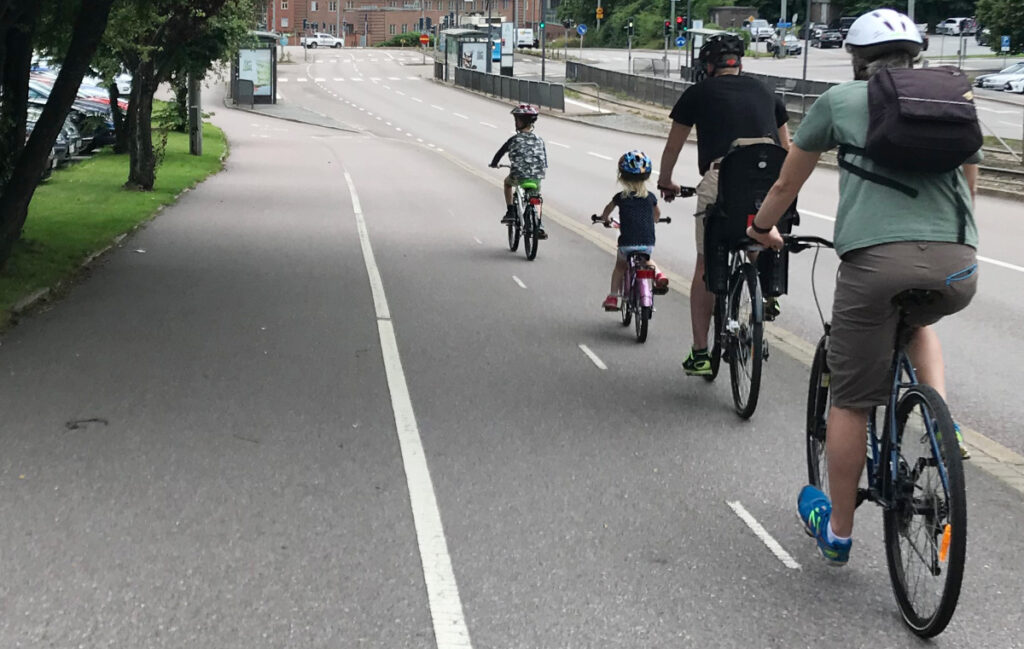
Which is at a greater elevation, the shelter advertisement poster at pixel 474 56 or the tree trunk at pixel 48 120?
the shelter advertisement poster at pixel 474 56

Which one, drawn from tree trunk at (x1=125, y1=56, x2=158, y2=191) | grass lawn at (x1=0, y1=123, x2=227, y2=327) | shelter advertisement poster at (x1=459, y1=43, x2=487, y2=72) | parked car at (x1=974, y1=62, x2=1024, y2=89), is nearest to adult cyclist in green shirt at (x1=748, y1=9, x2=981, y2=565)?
grass lawn at (x1=0, y1=123, x2=227, y2=327)

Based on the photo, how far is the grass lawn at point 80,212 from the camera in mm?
11672

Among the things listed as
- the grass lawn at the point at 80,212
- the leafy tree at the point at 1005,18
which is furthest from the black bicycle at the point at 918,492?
the leafy tree at the point at 1005,18

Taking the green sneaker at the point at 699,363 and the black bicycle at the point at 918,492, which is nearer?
the black bicycle at the point at 918,492

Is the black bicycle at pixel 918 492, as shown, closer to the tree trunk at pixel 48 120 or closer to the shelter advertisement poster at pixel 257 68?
the tree trunk at pixel 48 120

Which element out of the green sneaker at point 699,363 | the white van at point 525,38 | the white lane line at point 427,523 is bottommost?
the white lane line at point 427,523

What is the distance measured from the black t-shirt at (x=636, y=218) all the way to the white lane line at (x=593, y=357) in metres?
0.76

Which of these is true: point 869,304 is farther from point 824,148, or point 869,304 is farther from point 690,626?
point 690,626

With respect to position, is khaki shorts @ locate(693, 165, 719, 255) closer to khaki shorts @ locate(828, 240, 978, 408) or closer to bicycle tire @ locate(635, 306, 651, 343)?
bicycle tire @ locate(635, 306, 651, 343)

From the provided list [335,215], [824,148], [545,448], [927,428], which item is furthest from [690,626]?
[335,215]

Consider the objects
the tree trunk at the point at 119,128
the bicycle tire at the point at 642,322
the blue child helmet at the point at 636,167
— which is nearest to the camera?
the blue child helmet at the point at 636,167

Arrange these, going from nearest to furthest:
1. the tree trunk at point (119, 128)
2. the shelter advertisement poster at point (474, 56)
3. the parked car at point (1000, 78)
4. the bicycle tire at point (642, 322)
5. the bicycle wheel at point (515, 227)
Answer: the bicycle tire at point (642, 322) → the bicycle wheel at point (515, 227) → the tree trunk at point (119, 128) → the parked car at point (1000, 78) → the shelter advertisement poster at point (474, 56)

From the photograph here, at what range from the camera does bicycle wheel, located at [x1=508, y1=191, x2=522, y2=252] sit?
47.1 feet

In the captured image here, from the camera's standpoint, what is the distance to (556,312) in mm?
10836
